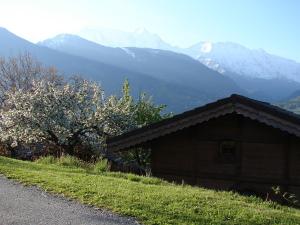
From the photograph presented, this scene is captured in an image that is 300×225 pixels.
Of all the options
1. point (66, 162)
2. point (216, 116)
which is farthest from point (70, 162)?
point (216, 116)

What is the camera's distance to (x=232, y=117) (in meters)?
18.9

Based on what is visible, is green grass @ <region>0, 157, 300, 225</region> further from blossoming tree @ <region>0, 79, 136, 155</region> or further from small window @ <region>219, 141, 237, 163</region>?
Answer: blossoming tree @ <region>0, 79, 136, 155</region>

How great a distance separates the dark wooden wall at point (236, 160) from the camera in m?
18.1

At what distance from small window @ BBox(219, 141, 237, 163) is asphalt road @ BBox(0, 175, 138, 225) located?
9.11m

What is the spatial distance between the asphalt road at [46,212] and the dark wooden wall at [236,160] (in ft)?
28.9

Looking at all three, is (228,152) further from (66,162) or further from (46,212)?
(46,212)

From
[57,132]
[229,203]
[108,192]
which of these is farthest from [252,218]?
[57,132]

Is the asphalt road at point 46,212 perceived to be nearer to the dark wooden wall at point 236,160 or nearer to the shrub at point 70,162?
the shrub at point 70,162

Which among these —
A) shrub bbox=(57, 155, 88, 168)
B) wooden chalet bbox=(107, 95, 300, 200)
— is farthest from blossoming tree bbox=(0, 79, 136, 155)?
wooden chalet bbox=(107, 95, 300, 200)

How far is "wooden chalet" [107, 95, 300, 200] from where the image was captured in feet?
58.3

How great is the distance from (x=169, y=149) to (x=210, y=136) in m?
1.66

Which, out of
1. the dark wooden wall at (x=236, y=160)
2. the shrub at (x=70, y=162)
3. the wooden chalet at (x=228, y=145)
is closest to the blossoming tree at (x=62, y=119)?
the shrub at (x=70, y=162)

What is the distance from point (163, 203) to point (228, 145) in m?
9.06

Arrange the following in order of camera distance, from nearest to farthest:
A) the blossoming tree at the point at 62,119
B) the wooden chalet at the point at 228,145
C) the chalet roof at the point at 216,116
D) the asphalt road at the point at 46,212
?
the asphalt road at the point at 46,212 → the chalet roof at the point at 216,116 → the wooden chalet at the point at 228,145 → the blossoming tree at the point at 62,119
